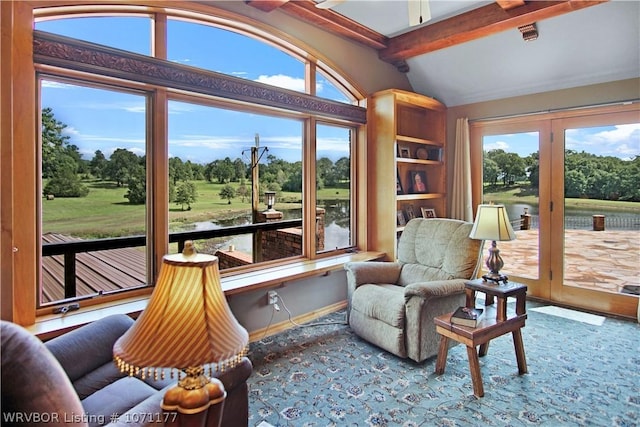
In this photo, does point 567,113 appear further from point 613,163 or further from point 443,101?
point 443,101

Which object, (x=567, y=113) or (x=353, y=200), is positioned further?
(x=353, y=200)

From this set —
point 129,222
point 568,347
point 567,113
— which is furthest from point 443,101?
point 129,222

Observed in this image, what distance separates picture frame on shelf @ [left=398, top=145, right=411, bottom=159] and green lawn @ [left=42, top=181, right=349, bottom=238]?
2.37 m

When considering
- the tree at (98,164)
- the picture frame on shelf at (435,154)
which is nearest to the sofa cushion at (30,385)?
the tree at (98,164)

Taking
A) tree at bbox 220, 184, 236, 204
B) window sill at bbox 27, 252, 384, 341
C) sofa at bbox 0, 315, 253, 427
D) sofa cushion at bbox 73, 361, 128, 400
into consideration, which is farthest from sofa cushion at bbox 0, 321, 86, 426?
tree at bbox 220, 184, 236, 204

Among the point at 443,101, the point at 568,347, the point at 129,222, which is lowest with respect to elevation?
the point at 568,347

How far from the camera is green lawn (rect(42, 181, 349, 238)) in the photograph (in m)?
2.38

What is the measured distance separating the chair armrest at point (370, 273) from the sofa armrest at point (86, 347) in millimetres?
1923

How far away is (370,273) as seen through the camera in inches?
132

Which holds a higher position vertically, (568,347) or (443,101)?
(443,101)

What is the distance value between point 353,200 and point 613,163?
2.75 m

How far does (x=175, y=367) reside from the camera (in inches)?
40.3

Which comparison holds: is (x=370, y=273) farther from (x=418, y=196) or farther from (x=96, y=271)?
(x=96, y=271)

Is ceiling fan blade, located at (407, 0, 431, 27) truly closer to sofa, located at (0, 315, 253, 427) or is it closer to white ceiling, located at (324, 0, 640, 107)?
white ceiling, located at (324, 0, 640, 107)
